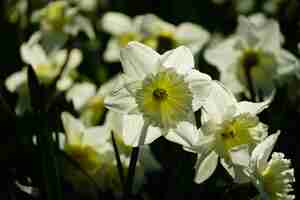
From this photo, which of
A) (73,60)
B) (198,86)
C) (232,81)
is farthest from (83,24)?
(198,86)

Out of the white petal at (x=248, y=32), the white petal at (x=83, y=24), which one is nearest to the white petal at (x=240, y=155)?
the white petal at (x=248, y=32)

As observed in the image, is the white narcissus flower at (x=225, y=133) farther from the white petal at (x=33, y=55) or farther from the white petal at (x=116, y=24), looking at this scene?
the white petal at (x=116, y=24)

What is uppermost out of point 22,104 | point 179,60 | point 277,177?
point 179,60

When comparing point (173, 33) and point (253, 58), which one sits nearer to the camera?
point (253, 58)

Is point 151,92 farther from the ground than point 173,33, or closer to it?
farther from the ground

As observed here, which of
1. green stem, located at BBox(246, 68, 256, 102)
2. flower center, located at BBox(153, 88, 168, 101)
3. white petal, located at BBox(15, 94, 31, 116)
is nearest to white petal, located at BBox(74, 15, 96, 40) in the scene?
white petal, located at BBox(15, 94, 31, 116)

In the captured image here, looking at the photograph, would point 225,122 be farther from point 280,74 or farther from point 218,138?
point 280,74

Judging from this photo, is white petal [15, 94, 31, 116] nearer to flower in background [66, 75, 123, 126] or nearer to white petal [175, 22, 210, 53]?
flower in background [66, 75, 123, 126]

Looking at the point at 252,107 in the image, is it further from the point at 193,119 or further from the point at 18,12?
the point at 18,12

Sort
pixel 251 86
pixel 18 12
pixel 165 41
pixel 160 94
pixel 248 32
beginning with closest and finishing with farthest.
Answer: pixel 160 94, pixel 251 86, pixel 248 32, pixel 165 41, pixel 18 12
